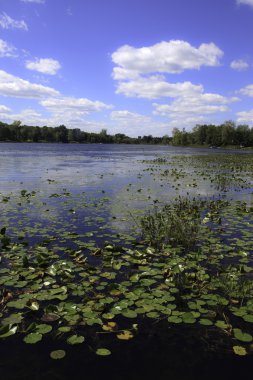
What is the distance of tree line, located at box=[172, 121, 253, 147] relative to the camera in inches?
5930

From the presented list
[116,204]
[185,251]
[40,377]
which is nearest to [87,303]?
[40,377]

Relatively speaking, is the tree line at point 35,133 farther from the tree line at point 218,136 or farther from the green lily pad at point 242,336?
the green lily pad at point 242,336

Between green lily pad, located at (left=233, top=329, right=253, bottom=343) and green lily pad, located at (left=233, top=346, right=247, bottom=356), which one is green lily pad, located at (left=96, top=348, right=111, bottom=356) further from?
green lily pad, located at (left=233, top=329, right=253, bottom=343)

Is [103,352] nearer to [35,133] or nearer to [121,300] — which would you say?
[121,300]

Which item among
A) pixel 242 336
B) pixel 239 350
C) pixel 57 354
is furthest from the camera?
pixel 242 336

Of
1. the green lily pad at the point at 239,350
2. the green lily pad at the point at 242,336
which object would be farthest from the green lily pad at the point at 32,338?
the green lily pad at the point at 242,336

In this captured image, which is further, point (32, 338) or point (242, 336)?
point (242, 336)

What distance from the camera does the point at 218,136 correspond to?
15712 cm

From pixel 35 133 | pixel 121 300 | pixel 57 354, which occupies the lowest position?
pixel 57 354

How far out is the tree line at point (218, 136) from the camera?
151 m

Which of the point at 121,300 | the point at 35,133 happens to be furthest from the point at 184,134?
the point at 121,300

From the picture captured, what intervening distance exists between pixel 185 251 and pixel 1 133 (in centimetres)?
16337

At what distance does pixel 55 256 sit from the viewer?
848 cm

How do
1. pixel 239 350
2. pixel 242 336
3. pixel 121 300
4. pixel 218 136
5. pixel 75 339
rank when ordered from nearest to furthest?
1. pixel 239 350
2. pixel 75 339
3. pixel 242 336
4. pixel 121 300
5. pixel 218 136
